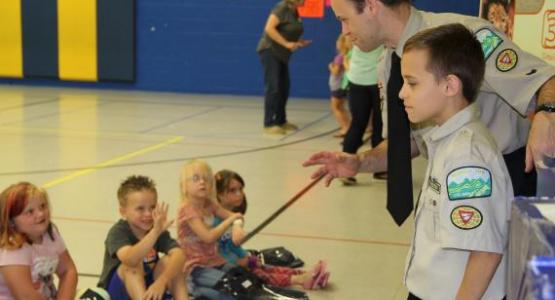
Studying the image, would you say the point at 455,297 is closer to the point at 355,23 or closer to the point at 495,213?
the point at 495,213

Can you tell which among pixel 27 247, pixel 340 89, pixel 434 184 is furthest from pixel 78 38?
pixel 434 184

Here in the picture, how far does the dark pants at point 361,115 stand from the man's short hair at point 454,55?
188 inches

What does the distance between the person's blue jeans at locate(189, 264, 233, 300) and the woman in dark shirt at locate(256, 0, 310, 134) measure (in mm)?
5415

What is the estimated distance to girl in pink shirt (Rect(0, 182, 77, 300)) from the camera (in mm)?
3070

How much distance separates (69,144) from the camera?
815cm

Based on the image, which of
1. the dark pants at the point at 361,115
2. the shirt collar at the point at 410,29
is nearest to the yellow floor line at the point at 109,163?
the dark pants at the point at 361,115

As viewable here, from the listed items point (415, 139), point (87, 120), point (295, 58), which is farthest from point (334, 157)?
point (295, 58)

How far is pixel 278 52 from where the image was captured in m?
9.15

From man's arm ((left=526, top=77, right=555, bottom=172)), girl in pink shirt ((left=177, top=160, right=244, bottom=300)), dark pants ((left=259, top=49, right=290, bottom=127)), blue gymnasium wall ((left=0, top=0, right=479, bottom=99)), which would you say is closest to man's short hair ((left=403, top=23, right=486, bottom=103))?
man's arm ((left=526, top=77, right=555, bottom=172))

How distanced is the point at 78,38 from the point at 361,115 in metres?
8.20

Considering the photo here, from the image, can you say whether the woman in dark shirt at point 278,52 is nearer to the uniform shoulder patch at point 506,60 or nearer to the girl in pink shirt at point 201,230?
the girl in pink shirt at point 201,230

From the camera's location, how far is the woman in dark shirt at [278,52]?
9070mm

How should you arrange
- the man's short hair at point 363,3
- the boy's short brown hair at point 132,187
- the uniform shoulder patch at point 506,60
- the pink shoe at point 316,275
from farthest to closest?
the pink shoe at point 316,275 → the boy's short brown hair at point 132,187 → the man's short hair at point 363,3 → the uniform shoulder patch at point 506,60

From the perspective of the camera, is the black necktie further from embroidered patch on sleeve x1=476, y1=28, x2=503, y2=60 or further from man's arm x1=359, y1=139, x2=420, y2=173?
embroidered patch on sleeve x1=476, y1=28, x2=503, y2=60
